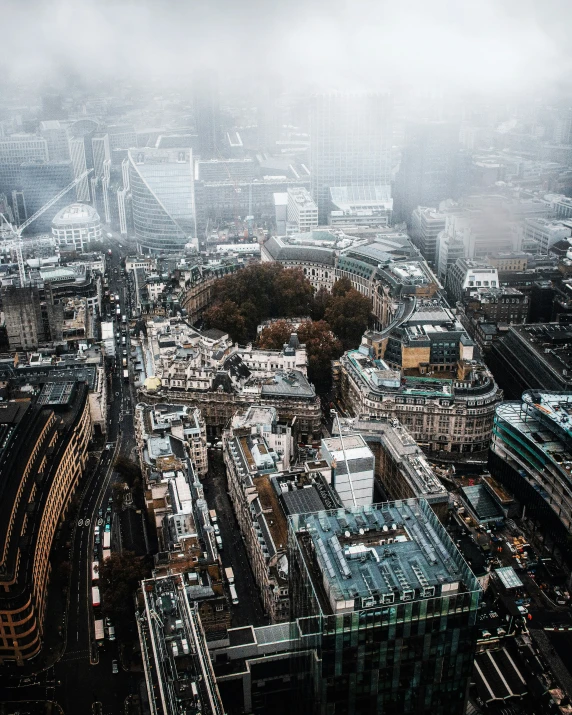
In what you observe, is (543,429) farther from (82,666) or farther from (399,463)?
(82,666)

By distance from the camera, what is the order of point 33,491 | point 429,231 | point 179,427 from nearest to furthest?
point 33,491 < point 179,427 < point 429,231

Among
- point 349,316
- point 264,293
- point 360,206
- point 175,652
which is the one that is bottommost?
point 175,652

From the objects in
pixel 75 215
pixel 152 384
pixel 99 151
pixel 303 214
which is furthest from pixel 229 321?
pixel 99 151

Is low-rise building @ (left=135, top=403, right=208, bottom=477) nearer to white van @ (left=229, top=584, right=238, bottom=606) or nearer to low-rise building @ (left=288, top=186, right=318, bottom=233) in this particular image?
white van @ (left=229, top=584, right=238, bottom=606)

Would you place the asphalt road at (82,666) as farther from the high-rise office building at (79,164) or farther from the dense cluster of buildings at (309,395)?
the high-rise office building at (79,164)

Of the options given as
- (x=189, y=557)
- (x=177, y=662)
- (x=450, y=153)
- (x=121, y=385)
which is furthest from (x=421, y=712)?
(x=450, y=153)

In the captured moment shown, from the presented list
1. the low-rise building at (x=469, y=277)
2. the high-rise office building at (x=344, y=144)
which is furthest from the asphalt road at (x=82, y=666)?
the high-rise office building at (x=344, y=144)

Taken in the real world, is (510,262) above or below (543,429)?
above

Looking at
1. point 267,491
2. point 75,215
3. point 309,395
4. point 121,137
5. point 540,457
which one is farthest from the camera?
point 121,137
